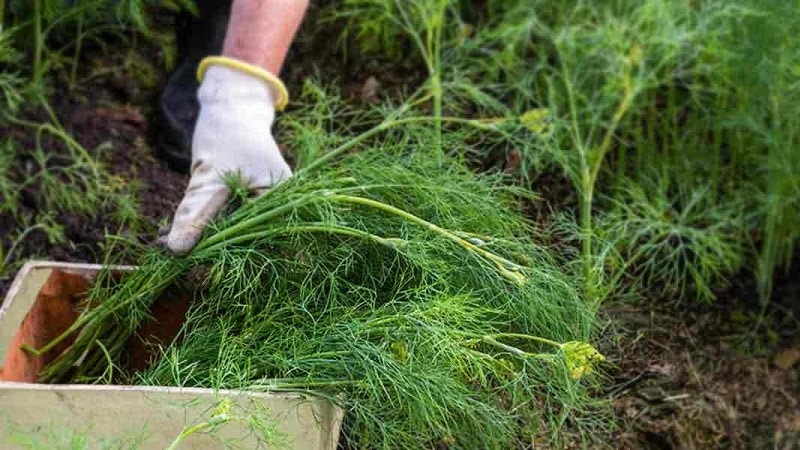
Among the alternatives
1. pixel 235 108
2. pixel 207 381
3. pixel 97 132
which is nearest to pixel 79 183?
pixel 97 132

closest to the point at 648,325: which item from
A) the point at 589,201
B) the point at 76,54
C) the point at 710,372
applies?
the point at 710,372

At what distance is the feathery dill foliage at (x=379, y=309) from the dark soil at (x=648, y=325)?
0.91ft

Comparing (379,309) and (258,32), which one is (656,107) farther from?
(379,309)

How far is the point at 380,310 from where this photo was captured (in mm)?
1643

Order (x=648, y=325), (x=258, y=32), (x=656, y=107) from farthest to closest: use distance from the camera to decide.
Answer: (x=656, y=107) < (x=648, y=325) < (x=258, y=32)

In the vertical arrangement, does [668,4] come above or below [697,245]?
above

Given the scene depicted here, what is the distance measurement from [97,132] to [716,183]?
1.44 m

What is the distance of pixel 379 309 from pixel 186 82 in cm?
129

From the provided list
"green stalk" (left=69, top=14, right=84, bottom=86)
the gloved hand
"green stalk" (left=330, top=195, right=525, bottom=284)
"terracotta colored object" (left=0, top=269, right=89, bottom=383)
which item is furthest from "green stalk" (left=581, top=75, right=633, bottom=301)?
"green stalk" (left=69, top=14, right=84, bottom=86)

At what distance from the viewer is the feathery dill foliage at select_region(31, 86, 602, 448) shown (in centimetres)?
160

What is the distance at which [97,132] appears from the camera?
2.71 meters

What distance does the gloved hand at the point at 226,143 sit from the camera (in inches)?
75.4

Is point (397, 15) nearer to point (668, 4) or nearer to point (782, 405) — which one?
point (668, 4)

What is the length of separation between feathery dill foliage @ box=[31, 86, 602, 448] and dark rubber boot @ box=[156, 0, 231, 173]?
30.2 inches
